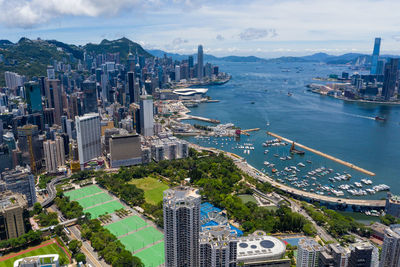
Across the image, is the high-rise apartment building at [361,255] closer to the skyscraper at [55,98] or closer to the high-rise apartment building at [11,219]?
the high-rise apartment building at [11,219]

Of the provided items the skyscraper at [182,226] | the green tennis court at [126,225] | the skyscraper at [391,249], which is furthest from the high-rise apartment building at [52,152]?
the skyscraper at [391,249]

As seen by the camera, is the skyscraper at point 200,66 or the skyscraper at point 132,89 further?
the skyscraper at point 200,66

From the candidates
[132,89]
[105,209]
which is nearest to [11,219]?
A: [105,209]

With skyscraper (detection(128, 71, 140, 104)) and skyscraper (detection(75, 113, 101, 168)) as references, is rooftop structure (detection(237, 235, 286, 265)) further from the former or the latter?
skyscraper (detection(128, 71, 140, 104))

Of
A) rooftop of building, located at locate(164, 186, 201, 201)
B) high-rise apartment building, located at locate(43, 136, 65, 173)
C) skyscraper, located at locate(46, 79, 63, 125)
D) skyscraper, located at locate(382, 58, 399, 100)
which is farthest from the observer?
skyscraper, located at locate(382, 58, 399, 100)

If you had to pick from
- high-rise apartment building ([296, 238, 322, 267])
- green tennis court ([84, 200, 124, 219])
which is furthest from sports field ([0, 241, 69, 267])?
high-rise apartment building ([296, 238, 322, 267])

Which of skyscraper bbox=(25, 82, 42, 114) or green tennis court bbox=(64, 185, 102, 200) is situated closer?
green tennis court bbox=(64, 185, 102, 200)

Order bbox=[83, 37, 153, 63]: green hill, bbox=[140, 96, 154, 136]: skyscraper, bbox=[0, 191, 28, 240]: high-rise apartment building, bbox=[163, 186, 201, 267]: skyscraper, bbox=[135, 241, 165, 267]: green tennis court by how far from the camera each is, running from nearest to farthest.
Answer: bbox=[163, 186, 201, 267]: skyscraper, bbox=[135, 241, 165, 267]: green tennis court, bbox=[0, 191, 28, 240]: high-rise apartment building, bbox=[140, 96, 154, 136]: skyscraper, bbox=[83, 37, 153, 63]: green hill

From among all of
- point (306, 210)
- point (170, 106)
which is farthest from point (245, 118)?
point (306, 210)
